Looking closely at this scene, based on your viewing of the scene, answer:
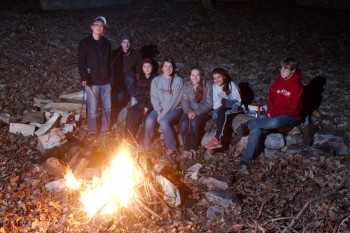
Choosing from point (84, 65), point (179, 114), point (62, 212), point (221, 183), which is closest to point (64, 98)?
point (84, 65)

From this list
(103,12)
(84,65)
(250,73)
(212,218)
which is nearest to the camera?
(212,218)

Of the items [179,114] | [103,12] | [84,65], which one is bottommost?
[179,114]

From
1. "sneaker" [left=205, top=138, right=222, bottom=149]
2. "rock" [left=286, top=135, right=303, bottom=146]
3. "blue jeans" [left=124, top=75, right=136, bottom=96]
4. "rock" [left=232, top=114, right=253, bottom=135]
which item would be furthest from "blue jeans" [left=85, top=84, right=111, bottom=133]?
"rock" [left=286, top=135, right=303, bottom=146]

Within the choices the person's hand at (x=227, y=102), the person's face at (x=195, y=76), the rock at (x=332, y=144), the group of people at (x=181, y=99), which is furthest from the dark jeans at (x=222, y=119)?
the rock at (x=332, y=144)

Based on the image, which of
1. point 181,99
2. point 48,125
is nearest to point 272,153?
→ point 181,99

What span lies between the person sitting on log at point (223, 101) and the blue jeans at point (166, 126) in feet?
2.60

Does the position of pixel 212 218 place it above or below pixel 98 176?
below

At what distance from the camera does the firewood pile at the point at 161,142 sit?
201 inches

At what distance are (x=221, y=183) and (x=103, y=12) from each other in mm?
11229

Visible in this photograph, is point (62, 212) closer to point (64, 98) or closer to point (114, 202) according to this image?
point (114, 202)

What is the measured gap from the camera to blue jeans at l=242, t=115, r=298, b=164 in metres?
6.34

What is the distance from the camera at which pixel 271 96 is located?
6.66 meters

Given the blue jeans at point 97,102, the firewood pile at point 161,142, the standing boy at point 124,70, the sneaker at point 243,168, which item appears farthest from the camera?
the standing boy at point 124,70

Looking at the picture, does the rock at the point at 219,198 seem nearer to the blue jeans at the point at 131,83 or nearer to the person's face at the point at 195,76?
the person's face at the point at 195,76
